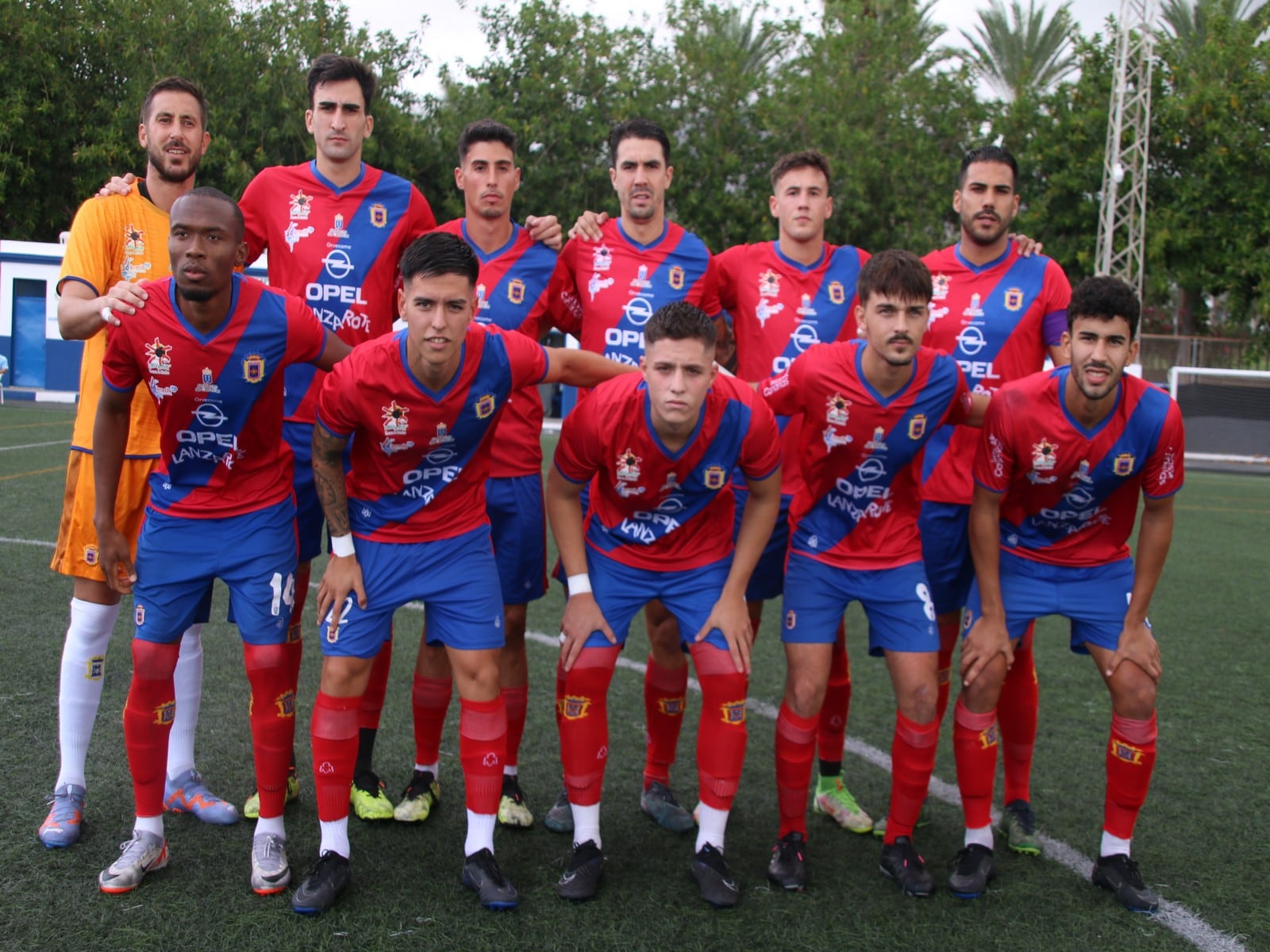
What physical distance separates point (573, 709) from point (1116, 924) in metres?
1.76

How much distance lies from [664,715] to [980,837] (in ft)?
3.89

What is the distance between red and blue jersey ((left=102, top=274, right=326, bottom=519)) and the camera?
→ 329 centimetres

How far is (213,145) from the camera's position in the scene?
21.7 m

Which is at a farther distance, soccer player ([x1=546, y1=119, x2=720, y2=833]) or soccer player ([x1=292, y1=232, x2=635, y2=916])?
soccer player ([x1=546, y1=119, x2=720, y2=833])

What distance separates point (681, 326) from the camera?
11.0 feet

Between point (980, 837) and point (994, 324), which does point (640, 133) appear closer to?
point (994, 324)

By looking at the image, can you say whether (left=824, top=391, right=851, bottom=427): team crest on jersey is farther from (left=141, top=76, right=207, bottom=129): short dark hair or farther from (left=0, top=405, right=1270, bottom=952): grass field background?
(left=141, top=76, right=207, bottom=129): short dark hair

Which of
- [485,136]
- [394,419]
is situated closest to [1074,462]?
[394,419]

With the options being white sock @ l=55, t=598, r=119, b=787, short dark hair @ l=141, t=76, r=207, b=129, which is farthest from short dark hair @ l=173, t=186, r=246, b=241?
white sock @ l=55, t=598, r=119, b=787

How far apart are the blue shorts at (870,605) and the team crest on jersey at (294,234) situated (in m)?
2.18

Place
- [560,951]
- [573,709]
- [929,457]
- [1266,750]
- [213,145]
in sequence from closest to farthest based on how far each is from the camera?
1. [560,951]
2. [573,709]
3. [929,457]
4. [1266,750]
5. [213,145]

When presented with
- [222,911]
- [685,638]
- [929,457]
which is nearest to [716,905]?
[685,638]

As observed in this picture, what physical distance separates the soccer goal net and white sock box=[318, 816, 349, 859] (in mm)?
21125

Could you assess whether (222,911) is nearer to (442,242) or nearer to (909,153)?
(442,242)
